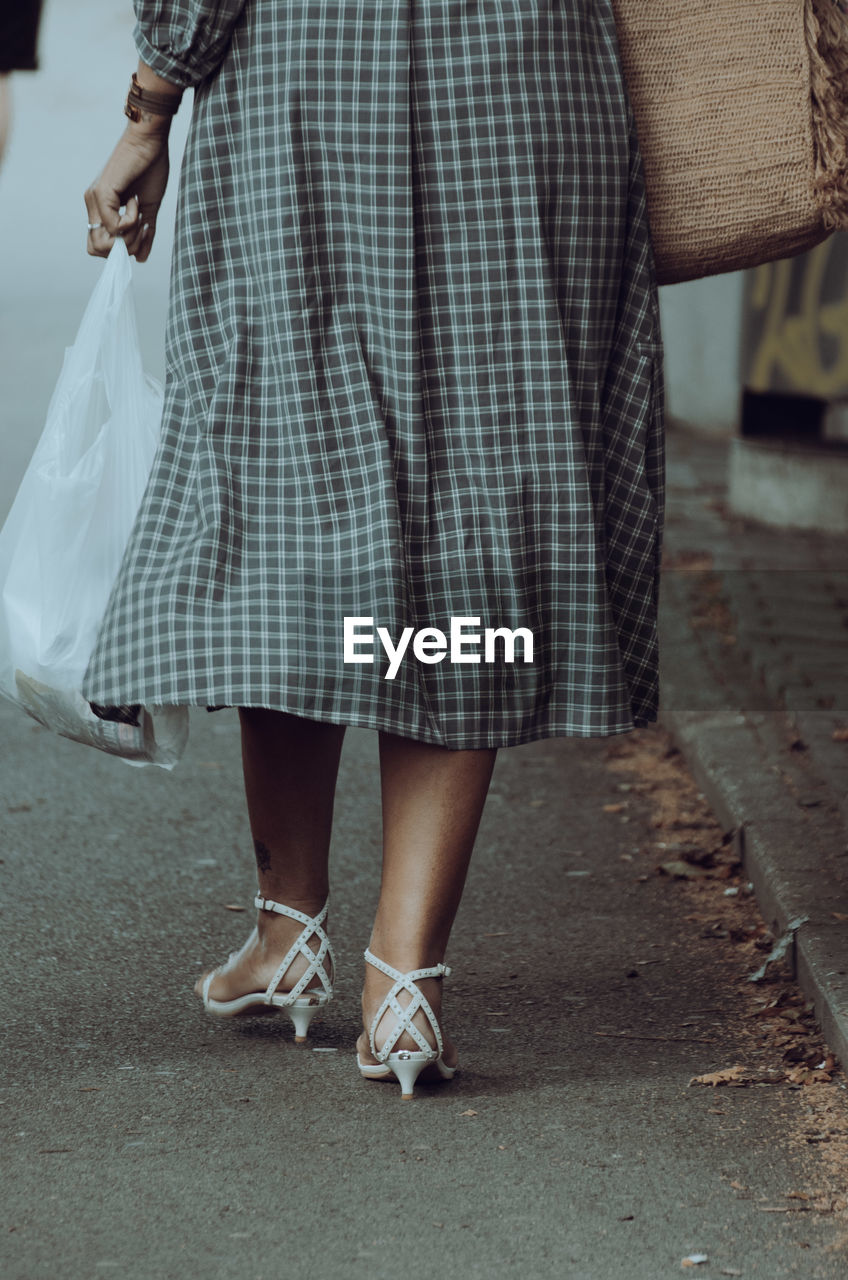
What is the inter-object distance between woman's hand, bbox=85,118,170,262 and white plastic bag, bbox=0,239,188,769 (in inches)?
1.2

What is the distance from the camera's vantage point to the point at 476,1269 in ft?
6.70

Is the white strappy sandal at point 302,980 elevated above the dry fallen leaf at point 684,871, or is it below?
above

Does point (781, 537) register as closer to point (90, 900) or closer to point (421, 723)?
point (90, 900)

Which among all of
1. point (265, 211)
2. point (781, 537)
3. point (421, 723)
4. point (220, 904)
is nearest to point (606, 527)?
point (421, 723)

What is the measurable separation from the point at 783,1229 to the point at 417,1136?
51 centimetres

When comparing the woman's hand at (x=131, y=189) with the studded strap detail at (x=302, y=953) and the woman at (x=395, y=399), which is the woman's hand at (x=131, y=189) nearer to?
the woman at (x=395, y=399)

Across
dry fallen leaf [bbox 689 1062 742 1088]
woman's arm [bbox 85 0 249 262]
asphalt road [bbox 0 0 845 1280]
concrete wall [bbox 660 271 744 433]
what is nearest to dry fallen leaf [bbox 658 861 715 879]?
asphalt road [bbox 0 0 845 1280]

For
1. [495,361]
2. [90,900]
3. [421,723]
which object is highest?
[495,361]

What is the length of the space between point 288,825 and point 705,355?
8.52 m

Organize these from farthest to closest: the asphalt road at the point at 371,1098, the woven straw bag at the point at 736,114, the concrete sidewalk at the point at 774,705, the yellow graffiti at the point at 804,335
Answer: the yellow graffiti at the point at 804,335
the concrete sidewalk at the point at 774,705
the woven straw bag at the point at 736,114
the asphalt road at the point at 371,1098

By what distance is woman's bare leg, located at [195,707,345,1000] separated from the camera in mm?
2629

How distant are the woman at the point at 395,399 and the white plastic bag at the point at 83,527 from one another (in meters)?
0.10

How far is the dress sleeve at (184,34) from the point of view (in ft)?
7.77

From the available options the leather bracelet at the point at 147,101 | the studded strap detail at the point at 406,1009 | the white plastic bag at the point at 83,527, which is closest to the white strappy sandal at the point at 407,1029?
the studded strap detail at the point at 406,1009
